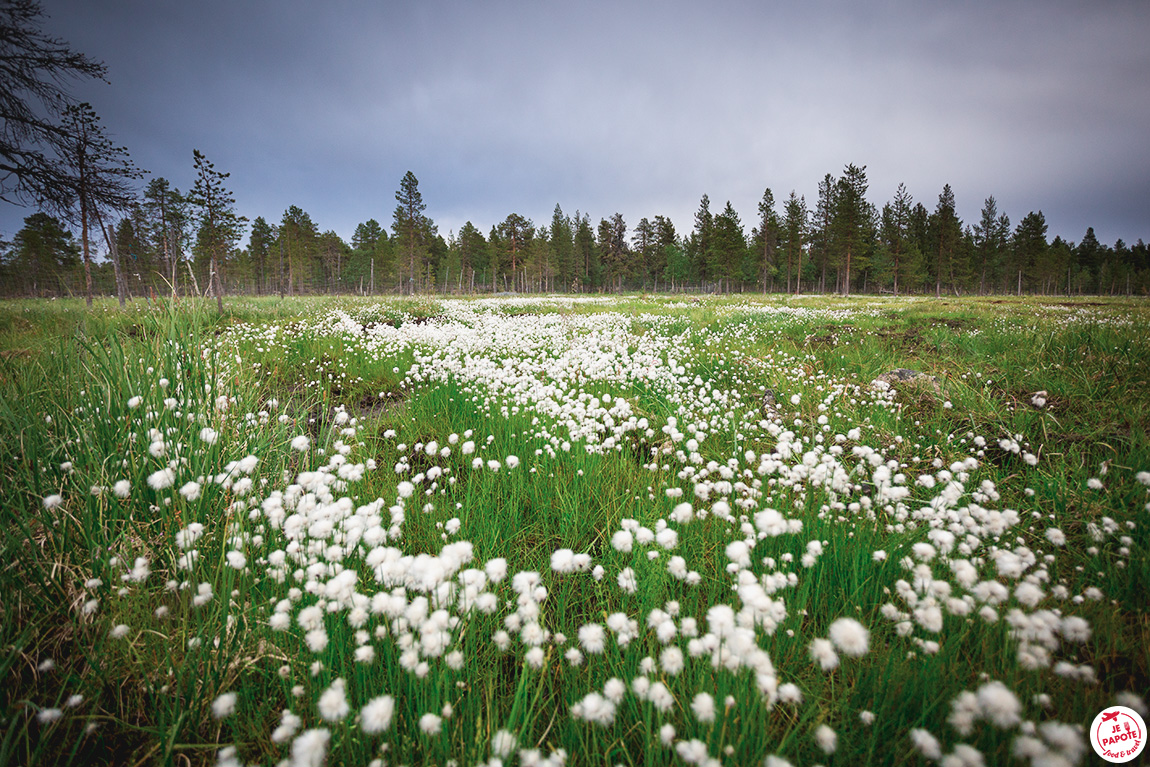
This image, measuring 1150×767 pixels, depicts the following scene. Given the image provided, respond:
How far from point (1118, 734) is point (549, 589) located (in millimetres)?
2249

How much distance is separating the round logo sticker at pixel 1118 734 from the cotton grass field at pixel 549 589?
59 mm

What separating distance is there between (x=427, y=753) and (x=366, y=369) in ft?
22.3

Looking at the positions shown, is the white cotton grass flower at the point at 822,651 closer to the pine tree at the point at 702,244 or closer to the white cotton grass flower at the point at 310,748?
the white cotton grass flower at the point at 310,748

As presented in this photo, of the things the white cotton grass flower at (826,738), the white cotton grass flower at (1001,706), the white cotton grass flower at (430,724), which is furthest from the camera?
the white cotton grass flower at (430,724)

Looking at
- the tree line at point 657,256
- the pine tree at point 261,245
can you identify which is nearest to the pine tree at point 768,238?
the tree line at point 657,256

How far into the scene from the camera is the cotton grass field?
1361mm

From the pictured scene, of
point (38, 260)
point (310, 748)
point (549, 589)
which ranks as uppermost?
point (38, 260)

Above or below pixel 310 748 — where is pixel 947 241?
above

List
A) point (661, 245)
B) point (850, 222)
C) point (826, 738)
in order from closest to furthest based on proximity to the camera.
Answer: point (826, 738) < point (850, 222) < point (661, 245)

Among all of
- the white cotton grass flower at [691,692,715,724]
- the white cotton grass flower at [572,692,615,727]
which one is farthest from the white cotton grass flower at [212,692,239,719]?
the white cotton grass flower at [691,692,715,724]

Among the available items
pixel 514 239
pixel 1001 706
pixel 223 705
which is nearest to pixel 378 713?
pixel 223 705

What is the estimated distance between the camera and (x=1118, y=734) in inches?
52.6

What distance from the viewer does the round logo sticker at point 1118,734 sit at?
1.28m

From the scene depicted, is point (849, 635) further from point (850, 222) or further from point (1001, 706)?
point (850, 222)
